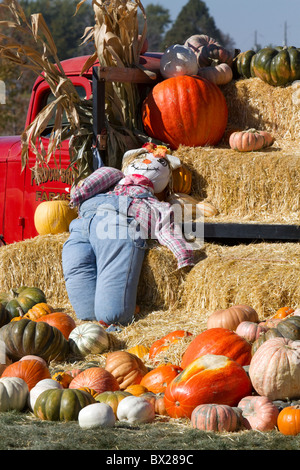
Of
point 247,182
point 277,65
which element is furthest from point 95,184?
point 277,65

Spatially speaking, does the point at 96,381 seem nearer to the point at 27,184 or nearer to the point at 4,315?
the point at 4,315

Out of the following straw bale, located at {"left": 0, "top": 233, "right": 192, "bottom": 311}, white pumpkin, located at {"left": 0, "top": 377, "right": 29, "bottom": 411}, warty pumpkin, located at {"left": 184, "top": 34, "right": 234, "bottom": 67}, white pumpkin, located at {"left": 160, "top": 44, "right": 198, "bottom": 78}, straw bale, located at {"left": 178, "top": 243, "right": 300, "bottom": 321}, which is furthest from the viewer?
warty pumpkin, located at {"left": 184, "top": 34, "right": 234, "bottom": 67}

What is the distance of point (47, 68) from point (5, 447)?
4609mm

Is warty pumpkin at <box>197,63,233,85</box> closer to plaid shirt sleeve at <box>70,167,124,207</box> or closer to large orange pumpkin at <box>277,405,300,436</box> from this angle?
plaid shirt sleeve at <box>70,167,124,207</box>

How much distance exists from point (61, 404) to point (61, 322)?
169 centimetres

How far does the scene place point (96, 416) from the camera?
3.40m

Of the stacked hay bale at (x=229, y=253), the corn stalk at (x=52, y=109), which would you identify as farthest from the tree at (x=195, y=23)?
the corn stalk at (x=52, y=109)

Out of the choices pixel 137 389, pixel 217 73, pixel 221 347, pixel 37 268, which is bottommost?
pixel 137 389

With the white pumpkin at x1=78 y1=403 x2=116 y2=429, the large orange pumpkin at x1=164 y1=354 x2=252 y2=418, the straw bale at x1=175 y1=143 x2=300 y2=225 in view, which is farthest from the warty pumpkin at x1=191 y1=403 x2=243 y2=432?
the straw bale at x1=175 y1=143 x2=300 y2=225

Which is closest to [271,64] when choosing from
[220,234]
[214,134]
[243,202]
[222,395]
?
[214,134]

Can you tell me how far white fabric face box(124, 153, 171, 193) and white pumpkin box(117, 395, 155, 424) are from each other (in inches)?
121

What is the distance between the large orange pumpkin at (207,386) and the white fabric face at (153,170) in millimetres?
2851

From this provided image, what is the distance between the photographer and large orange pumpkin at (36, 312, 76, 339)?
523 cm

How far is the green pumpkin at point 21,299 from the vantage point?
5.78 m
